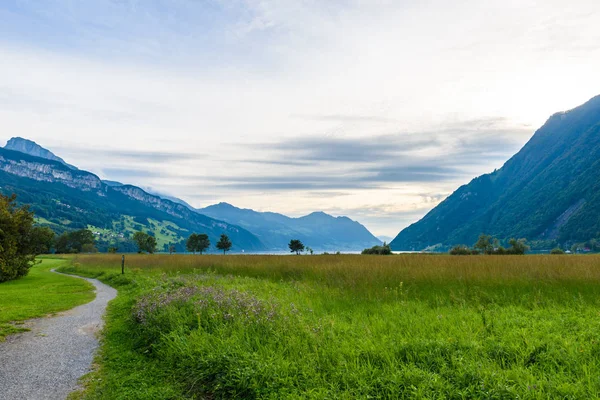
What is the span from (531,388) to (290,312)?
17.6 ft

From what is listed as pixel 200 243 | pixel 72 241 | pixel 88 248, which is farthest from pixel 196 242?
pixel 72 241

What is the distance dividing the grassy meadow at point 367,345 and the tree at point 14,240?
78.6 ft

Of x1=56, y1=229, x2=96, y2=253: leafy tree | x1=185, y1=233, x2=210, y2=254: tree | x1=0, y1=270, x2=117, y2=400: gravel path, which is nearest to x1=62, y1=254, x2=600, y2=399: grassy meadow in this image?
x1=0, y1=270, x2=117, y2=400: gravel path

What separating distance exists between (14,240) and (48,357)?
2794cm

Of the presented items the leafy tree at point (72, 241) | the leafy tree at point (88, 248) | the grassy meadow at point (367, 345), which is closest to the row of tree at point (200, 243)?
the leafy tree at point (88, 248)

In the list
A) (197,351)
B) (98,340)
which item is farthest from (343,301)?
(98,340)

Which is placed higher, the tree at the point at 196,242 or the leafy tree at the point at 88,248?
the tree at the point at 196,242

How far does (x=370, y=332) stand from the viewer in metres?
7.53

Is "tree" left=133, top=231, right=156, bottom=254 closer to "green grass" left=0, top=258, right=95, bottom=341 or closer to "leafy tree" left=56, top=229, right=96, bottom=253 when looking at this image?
"leafy tree" left=56, top=229, right=96, bottom=253

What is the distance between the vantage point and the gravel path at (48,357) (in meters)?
6.77

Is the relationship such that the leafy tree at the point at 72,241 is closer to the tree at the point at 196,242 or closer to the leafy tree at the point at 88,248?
the leafy tree at the point at 88,248

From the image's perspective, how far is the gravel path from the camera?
22.2 ft

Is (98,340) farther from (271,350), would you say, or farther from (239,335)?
(271,350)

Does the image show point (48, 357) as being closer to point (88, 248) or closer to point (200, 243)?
point (200, 243)
